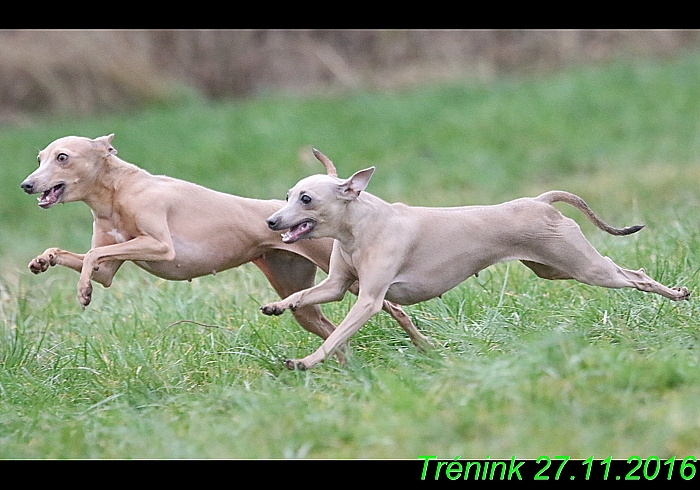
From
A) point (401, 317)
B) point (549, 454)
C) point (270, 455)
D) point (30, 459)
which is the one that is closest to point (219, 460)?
point (270, 455)

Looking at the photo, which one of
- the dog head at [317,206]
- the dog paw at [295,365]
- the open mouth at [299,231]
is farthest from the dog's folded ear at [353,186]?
the dog paw at [295,365]

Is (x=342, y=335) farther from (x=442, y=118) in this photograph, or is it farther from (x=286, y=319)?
(x=442, y=118)

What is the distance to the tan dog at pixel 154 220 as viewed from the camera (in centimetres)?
594

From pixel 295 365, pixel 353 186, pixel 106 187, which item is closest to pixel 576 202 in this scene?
pixel 353 186

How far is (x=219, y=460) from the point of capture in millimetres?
4578

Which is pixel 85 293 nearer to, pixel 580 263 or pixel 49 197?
pixel 49 197

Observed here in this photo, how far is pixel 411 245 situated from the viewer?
5.65m

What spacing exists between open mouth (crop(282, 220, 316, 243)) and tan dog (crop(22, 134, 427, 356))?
655 millimetres

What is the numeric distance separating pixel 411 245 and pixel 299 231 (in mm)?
618

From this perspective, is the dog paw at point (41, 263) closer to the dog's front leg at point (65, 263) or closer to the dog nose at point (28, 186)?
the dog's front leg at point (65, 263)

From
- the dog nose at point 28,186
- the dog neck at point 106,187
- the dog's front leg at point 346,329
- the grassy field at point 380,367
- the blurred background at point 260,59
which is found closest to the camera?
the grassy field at point 380,367

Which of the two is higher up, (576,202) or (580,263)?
(576,202)

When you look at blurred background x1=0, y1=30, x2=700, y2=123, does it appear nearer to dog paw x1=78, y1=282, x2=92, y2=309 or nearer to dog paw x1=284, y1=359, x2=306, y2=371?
dog paw x1=78, y1=282, x2=92, y2=309

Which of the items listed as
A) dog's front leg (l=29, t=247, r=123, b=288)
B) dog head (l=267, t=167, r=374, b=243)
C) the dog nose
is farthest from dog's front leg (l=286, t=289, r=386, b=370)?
the dog nose
